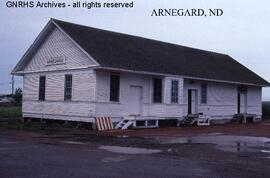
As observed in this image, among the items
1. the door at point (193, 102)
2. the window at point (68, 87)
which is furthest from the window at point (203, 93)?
the window at point (68, 87)

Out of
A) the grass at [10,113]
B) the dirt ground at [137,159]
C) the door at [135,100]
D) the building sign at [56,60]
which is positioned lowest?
the dirt ground at [137,159]

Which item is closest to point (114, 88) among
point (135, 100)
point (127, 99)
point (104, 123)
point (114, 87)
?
point (114, 87)

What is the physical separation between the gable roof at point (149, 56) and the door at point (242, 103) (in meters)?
1.21

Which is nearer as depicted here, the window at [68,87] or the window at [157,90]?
the window at [68,87]

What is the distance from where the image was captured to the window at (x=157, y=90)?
29.3m

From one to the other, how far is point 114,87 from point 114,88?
0.06m

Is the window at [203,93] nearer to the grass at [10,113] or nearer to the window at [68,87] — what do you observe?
the window at [68,87]

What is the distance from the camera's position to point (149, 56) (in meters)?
30.6

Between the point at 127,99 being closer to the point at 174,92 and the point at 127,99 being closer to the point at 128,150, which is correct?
the point at 174,92

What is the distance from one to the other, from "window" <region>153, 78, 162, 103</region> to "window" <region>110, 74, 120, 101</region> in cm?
287

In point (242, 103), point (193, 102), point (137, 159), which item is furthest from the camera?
point (242, 103)

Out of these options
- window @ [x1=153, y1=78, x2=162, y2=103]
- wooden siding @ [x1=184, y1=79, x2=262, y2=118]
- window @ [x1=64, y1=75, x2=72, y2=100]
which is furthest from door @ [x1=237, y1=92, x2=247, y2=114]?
window @ [x1=64, y1=75, x2=72, y2=100]

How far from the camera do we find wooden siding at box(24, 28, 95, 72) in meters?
27.2

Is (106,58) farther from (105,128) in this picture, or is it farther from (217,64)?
(217,64)
